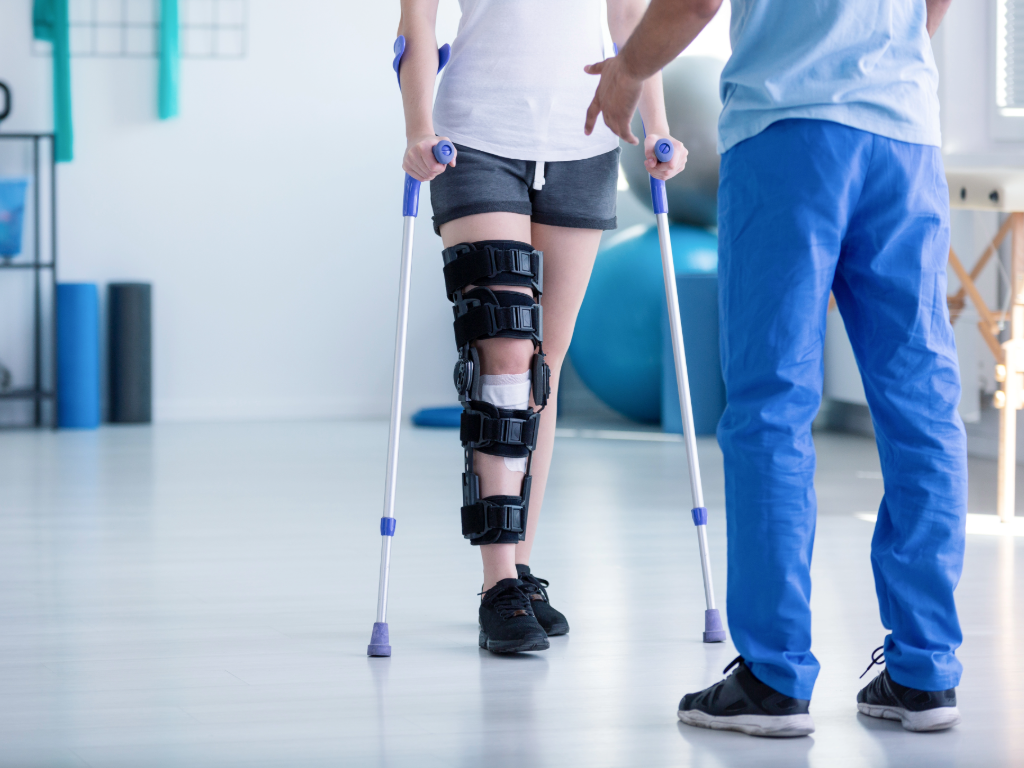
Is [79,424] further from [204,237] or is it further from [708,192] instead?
[708,192]

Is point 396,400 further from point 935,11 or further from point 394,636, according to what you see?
point 935,11

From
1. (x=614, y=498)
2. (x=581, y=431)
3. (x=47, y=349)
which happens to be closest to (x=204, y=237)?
(x=47, y=349)

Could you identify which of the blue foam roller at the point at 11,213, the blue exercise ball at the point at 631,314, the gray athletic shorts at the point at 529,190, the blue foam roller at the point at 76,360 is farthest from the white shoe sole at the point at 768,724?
the blue foam roller at the point at 11,213

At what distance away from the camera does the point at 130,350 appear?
17.6ft

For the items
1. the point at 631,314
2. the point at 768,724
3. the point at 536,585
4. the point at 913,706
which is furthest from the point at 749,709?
the point at 631,314

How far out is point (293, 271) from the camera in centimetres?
561

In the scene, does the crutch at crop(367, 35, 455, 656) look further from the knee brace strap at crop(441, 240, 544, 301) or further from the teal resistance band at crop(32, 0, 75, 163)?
the teal resistance band at crop(32, 0, 75, 163)

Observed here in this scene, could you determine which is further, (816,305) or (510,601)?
(510,601)

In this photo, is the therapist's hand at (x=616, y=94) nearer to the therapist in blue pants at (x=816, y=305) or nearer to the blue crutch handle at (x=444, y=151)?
the therapist in blue pants at (x=816, y=305)

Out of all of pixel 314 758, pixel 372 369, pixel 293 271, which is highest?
pixel 293 271

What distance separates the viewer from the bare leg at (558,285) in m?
1.91

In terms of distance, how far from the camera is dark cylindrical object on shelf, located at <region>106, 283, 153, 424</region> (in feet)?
17.5

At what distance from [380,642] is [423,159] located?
0.68 meters

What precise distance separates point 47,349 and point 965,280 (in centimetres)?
391
